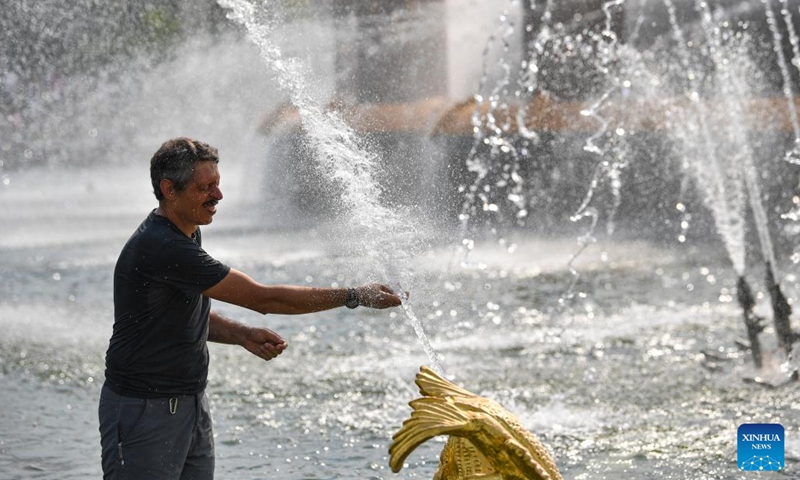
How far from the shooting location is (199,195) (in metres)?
3.07

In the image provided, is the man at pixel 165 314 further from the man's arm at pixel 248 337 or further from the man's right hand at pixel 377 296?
the man's arm at pixel 248 337

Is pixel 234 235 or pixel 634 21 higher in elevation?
pixel 634 21

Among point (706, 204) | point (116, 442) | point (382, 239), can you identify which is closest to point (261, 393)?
point (382, 239)

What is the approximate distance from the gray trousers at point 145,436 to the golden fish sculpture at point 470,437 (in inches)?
25.9

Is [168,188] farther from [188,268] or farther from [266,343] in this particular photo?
[266,343]

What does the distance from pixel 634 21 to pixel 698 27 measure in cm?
87

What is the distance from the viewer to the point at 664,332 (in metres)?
7.25

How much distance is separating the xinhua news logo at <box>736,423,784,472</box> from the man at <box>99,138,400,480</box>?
123 centimetres

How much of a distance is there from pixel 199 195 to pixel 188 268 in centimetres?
21

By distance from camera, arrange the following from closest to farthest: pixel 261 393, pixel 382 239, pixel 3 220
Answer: pixel 382 239 → pixel 261 393 → pixel 3 220

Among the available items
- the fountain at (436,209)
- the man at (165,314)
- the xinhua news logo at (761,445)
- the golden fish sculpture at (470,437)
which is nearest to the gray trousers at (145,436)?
the man at (165,314)

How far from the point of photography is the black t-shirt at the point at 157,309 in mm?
3004

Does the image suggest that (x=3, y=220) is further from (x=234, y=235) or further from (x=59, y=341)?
(x=59, y=341)

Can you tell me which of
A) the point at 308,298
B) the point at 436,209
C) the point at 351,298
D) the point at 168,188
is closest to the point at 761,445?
the point at 351,298
